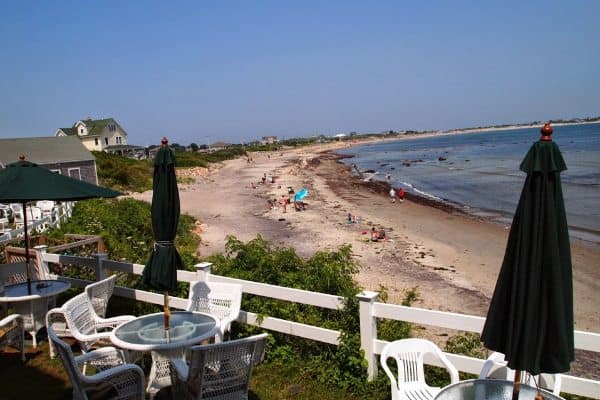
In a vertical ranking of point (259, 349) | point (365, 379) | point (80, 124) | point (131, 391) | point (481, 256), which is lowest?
point (481, 256)

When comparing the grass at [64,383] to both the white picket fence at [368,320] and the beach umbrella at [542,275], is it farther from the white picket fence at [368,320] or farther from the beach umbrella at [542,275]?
the beach umbrella at [542,275]

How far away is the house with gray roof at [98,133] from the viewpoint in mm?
57406

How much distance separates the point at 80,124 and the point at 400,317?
61357mm

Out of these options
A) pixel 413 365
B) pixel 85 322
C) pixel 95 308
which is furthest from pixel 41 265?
pixel 413 365

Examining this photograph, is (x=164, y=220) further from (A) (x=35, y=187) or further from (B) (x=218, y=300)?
(A) (x=35, y=187)

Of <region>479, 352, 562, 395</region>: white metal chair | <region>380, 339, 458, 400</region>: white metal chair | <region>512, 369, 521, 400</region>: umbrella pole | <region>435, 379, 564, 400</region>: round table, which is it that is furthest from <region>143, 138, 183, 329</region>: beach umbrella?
<region>512, 369, 521, 400</region>: umbrella pole

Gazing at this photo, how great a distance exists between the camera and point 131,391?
393 cm

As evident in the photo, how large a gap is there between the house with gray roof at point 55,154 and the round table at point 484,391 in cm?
3186

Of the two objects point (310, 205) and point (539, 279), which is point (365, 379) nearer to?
point (539, 279)

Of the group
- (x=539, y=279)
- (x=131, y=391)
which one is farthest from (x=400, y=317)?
(x=131, y=391)

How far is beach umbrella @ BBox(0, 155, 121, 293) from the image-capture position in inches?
225

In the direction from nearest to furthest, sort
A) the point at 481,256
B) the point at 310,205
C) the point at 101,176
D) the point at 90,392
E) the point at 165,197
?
the point at 90,392
the point at 165,197
the point at 481,256
the point at 310,205
the point at 101,176

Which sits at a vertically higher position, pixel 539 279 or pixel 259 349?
pixel 539 279

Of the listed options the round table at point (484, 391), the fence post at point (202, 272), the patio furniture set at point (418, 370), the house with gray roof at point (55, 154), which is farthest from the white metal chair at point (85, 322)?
the house with gray roof at point (55, 154)
